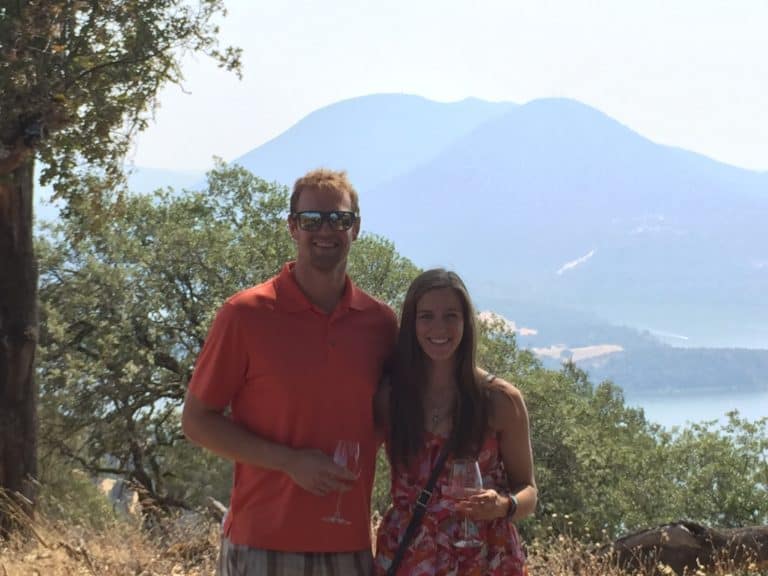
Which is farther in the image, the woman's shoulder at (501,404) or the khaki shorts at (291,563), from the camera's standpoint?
the woman's shoulder at (501,404)

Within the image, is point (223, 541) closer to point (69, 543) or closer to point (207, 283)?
point (69, 543)

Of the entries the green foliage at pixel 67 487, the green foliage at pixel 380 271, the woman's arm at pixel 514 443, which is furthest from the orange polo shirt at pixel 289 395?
the green foliage at pixel 380 271

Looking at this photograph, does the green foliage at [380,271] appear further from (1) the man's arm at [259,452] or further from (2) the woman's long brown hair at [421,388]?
(1) the man's arm at [259,452]

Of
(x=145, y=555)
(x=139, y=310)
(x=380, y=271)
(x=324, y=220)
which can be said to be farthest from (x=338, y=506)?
(x=380, y=271)

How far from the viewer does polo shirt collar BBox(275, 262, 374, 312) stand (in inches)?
134

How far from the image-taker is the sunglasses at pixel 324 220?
11.3 ft

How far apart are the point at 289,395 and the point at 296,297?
0.37 m

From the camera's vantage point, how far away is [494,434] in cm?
346

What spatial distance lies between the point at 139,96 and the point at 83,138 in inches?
28.8

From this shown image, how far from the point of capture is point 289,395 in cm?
330

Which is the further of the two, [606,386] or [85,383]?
[606,386]

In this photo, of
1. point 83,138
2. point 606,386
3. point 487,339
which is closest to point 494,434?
point 83,138

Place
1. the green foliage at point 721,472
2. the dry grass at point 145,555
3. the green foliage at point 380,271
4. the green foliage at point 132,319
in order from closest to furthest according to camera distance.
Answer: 1. the dry grass at point 145,555
2. the green foliage at point 132,319
3. the green foliage at point 721,472
4. the green foliage at point 380,271

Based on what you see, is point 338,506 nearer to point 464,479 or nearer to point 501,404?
point 464,479
